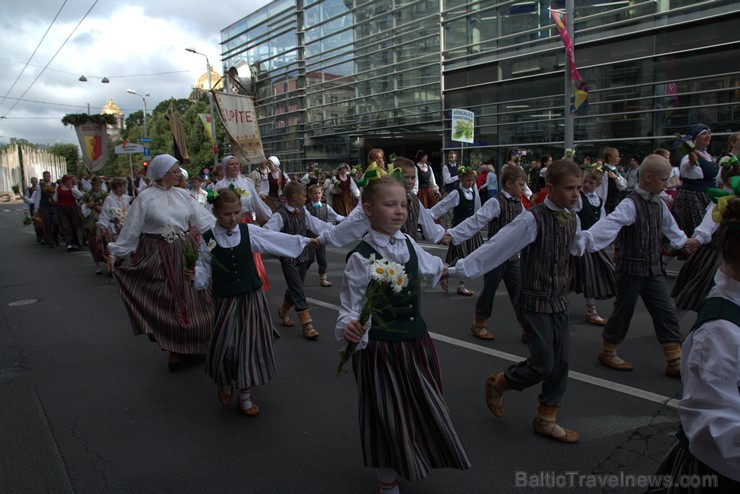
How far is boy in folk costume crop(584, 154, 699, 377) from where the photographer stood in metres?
4.45

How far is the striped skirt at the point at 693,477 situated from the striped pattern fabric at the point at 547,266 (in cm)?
162

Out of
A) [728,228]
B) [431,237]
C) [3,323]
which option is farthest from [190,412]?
[3,323]

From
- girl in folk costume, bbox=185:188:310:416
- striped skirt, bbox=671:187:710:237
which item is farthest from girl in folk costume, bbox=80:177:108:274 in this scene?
striped skirt, bbox=671:187:710:237

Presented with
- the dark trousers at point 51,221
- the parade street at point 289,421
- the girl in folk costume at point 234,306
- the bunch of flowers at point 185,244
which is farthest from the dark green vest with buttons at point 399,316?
the dark trousers at point 51,221

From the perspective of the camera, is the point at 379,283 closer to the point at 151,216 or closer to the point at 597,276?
the point at 151,216

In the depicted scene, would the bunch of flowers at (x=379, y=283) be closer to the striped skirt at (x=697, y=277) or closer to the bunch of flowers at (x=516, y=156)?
the striped skirt at (x=697, y=277)

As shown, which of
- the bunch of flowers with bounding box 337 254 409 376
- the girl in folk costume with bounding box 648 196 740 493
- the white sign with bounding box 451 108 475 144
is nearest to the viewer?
the girl in folk costume with bounding box 648 196 740 493

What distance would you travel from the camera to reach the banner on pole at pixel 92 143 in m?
17.9

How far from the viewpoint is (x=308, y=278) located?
9352 millimetres

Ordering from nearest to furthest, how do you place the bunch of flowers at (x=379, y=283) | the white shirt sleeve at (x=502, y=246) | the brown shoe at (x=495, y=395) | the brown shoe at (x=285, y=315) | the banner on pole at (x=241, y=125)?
the bunch of flowers at (x=379, y=283)
the white shirt sleeve at (x=502, y=246)
the brown shoe at (x=495, y=395)
the brown shoe at (x=285, y=315)
the banner on pole at (x=241, y=125)

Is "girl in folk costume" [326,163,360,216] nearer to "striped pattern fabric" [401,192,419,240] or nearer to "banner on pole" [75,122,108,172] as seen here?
"striped pattern fabric" [401,192,419,240]

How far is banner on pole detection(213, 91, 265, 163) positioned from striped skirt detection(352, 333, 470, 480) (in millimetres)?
9609

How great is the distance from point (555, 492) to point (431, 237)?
2607mm

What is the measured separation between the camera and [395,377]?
2.86 metres
